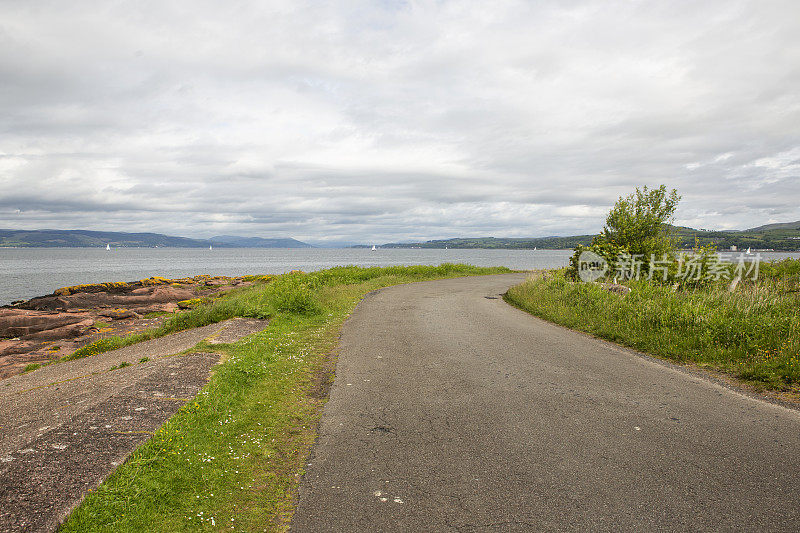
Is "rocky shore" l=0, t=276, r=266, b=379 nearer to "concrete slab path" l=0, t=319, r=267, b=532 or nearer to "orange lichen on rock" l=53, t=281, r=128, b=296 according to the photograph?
"orange lichen on rock" l=53, t=281, r=128, b=296

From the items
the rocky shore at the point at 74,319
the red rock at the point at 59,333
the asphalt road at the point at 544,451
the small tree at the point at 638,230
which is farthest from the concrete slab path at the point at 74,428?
the small tree at the point at 638,230

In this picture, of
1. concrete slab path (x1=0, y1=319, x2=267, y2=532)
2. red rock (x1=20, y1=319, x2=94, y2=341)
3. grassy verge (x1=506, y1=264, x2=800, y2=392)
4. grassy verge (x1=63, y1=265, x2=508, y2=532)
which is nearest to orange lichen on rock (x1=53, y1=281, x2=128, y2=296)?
red rock (x1=20, y1=319, x2=94, y2=341)

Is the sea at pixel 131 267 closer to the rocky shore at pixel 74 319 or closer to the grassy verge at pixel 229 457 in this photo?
the rocky shore at pixel 74 319

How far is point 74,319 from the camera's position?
19516 mm

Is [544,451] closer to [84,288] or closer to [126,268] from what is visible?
[84,288]

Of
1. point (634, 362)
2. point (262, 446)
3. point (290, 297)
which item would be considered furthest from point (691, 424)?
point (290, 297)

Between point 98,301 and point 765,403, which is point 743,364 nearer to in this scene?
point 765,403

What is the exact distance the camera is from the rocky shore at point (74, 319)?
14.7 metres

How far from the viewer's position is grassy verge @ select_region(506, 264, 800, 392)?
7.71 metres

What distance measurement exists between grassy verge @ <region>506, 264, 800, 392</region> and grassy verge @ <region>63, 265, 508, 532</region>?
7.50 metres

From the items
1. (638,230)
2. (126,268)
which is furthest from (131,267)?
(638,230)

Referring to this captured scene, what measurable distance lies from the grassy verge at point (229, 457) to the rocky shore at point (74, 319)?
379 inches

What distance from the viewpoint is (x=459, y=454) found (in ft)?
15.6

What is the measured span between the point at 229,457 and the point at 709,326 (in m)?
10.2
